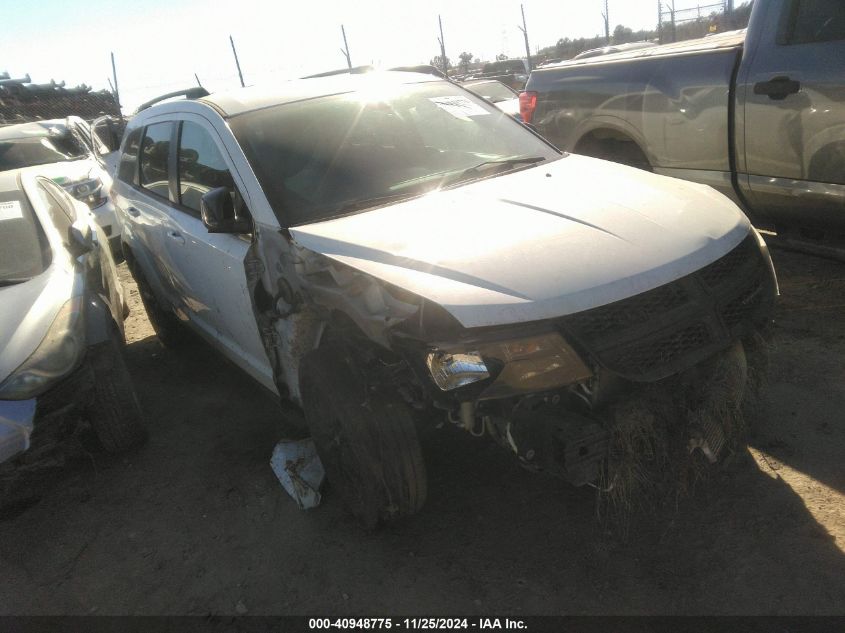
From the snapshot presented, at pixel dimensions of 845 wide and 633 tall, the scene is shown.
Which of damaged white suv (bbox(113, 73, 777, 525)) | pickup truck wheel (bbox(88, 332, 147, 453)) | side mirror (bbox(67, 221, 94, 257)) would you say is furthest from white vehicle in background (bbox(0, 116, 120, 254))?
damaged white suv (bbox(113, 73, 777, 525))

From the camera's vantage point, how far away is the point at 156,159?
432 centimetres

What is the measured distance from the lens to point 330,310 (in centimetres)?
273

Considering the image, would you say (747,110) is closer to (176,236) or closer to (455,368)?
(455,368)

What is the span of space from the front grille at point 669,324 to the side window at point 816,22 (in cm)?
217

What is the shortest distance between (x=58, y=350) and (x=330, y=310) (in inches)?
59.1

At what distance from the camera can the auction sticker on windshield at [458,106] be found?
12.1 ft

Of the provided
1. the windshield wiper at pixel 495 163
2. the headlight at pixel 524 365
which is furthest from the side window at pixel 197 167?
the headlight at pixel 524 365

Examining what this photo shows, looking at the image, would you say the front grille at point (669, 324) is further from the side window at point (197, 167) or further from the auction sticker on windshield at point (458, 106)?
the side window at point (197, 167)

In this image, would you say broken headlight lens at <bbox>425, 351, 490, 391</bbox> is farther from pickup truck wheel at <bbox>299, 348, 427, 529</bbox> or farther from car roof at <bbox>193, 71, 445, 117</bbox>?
car roof at <bbox>193, 71, 445, 117</bbox>

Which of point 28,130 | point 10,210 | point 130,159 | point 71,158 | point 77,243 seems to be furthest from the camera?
point 28,130

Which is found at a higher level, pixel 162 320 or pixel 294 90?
pixel 294 90

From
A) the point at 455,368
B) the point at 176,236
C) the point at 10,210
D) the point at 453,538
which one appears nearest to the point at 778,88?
the point at 455,368

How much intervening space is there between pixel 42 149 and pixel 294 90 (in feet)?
21.8

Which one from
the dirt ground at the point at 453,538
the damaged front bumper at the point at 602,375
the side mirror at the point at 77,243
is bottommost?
the dirt ground at the point at 453,538
